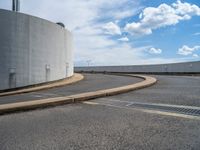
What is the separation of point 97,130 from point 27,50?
46.2 ft

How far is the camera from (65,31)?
923 inches

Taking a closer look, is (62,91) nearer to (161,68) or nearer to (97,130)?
(97,130)

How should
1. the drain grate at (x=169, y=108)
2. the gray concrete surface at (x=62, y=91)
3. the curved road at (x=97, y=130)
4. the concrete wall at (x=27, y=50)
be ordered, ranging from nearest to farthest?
the curved road at (x=97, y=130)
the drain grate at (x=169, y=108)
the gray concrete surface at (x=62, y=91)
the concrete wall at (x=27, y=50)

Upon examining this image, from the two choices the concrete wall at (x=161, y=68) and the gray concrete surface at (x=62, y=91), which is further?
the concrete wall at (x=161, y=68)

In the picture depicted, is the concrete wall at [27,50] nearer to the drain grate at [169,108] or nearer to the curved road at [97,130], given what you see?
the curved road at [97,130]

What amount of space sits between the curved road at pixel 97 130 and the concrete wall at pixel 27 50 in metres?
10.7

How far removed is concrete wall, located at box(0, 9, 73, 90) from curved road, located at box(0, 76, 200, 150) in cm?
1073

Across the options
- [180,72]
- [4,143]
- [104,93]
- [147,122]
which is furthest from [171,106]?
[180,72]

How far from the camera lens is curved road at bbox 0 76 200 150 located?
4934mm

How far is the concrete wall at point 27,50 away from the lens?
17781 mm

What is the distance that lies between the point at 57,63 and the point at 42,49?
2292mm

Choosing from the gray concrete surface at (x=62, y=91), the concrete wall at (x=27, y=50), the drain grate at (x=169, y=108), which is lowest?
the gray concrete surface at (x=62, y=91)

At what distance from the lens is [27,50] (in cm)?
1889

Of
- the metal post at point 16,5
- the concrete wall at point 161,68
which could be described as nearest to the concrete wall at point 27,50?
the metal post at point 16,5
